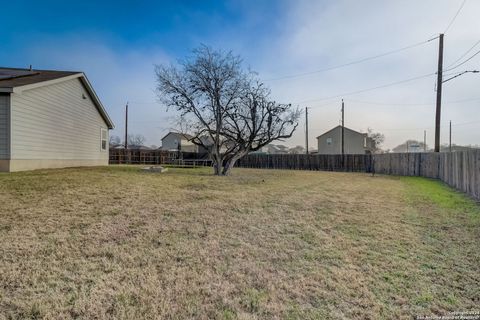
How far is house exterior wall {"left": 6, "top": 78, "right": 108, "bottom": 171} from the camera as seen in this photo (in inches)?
375

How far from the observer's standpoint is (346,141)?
39.6 m

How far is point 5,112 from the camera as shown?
905 cm

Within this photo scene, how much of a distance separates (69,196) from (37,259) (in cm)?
326

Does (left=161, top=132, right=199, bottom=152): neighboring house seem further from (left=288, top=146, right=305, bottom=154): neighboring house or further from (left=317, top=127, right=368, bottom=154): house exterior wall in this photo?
(left=288, top=146, right=305, bottom=154): neighboring house

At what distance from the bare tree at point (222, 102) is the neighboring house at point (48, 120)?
4021 mm

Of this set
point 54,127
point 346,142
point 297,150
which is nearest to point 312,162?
point 346,142

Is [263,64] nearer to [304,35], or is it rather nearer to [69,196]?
[304,35]

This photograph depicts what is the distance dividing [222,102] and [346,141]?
98.8 feet

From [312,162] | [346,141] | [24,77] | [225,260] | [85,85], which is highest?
[85,85]

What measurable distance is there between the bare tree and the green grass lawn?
8691 millimetres

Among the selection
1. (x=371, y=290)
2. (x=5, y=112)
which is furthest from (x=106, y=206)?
(x=5, y=112)

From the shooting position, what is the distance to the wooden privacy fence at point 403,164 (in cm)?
888

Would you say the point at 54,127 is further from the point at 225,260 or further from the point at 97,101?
the point at 225,260

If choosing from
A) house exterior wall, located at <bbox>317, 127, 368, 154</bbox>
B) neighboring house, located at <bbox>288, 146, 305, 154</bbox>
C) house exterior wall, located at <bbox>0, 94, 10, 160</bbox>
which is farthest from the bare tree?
neighboring house, located at <bbox>288, 146, 305, 154</bbox>
